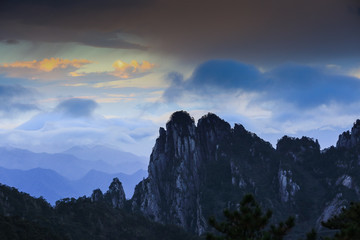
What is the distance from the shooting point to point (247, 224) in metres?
68.3

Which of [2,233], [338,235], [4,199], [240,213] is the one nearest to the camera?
[338,235]

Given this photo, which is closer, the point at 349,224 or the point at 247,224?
the point at 247,224

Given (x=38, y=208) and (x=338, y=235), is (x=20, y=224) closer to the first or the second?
(x=38, y=208)

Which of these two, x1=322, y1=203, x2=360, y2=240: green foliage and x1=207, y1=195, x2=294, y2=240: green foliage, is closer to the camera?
x1=322, y1=203, x2=360, y2=240: green foliage

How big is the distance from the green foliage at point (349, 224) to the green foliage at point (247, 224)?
7.24 metres

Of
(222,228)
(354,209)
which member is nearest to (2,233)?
(222,228)

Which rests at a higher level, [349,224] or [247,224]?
[247,224]

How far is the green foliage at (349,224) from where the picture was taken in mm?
61781

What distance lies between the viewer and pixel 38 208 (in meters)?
186

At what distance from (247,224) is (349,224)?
15417 mm

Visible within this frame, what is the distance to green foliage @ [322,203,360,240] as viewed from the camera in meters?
61.8

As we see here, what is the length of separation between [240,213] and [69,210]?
468ft

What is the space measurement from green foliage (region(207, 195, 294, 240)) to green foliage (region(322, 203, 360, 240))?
23.7 feet

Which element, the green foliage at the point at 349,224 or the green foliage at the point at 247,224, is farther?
the green foliage at the point at 247,224
